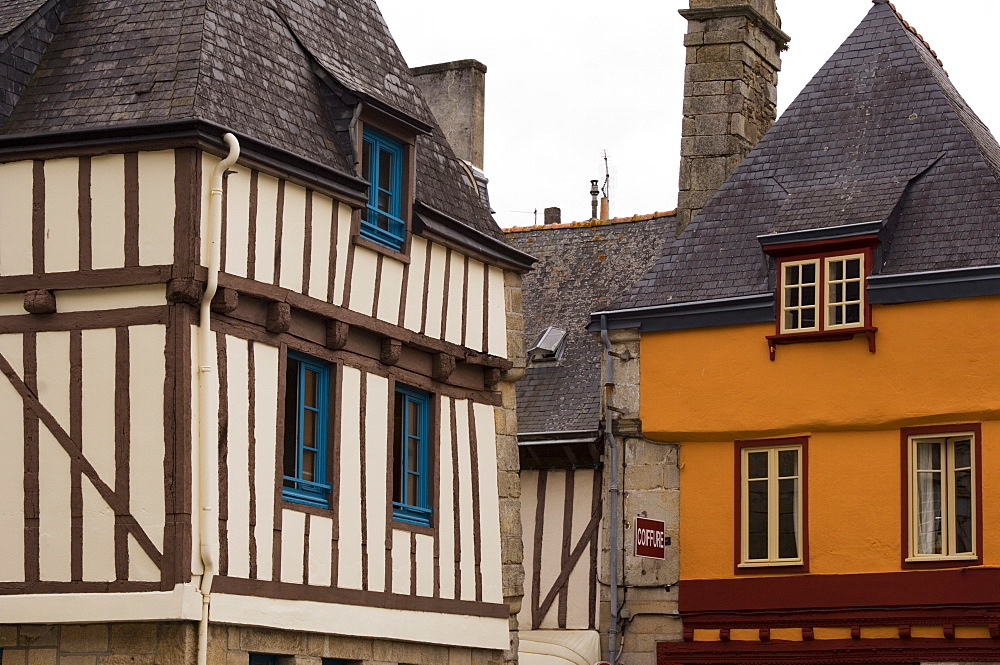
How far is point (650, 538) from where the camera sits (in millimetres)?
15547

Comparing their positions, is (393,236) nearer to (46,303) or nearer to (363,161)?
(363,161)

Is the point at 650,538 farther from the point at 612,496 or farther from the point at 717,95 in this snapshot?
the point at 717,95

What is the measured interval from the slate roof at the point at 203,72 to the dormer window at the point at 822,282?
136 inches

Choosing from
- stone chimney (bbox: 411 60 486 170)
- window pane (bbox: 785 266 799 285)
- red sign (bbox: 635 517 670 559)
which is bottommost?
red sign (bbox: 635 517 670 559)

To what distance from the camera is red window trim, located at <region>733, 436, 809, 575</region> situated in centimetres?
1519

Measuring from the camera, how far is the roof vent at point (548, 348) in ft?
61.5

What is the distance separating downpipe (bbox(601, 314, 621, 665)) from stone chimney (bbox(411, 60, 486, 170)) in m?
2.04

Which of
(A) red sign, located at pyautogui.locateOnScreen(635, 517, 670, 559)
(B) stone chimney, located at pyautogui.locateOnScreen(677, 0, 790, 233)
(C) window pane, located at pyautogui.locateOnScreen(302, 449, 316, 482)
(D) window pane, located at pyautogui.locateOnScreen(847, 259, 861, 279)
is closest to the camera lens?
(C) window pane, located at pyautogui.locateOnScreen(302, 449, 316, 482)

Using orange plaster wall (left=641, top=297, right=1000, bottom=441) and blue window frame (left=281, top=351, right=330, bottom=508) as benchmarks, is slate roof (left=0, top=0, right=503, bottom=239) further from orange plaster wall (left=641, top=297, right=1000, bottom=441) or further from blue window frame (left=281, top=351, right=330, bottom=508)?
orange plaster wall (left=641, top=297, right=1000, bottom=441)

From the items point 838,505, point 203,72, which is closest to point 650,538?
point 838,505

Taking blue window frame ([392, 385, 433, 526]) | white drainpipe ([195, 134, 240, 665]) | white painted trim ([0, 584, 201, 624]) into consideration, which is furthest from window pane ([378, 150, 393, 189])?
white painted trim ([0, 584, 201, 624])

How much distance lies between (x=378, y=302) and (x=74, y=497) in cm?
267

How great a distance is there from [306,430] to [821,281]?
5209 millimetres

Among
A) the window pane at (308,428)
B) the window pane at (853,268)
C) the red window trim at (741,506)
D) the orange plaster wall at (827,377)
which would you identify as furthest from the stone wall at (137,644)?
the window pane at (853,268)
